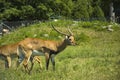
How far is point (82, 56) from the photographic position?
2005 centimetres

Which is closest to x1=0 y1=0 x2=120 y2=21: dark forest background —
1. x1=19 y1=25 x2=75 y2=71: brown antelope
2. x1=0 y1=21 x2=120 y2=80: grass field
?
x1=0 y1=21 x2=120 y2=80: grass field

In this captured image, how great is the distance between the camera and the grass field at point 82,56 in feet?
43.9

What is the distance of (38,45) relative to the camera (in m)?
16.4

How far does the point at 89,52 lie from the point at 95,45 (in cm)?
379

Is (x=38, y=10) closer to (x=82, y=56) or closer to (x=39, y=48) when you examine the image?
(x=82, y=56)

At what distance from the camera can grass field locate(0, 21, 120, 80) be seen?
43.9ft

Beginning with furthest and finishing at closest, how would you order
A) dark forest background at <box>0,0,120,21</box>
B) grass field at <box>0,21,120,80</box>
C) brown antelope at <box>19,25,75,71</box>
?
dark forest background at <box>0,0,120,21</box> < brown antelope at <box>19,25,75,71</box> < grass field at <box>0,21,120,80</box>

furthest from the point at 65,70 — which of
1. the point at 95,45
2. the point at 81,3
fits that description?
the point at 81,3

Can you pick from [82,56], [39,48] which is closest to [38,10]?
[82,56]

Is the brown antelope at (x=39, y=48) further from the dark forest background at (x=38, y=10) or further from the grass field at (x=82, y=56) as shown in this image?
the dark forest background at (x=38, y=10)

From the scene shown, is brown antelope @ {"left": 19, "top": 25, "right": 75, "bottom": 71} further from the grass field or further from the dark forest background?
the dark forest background

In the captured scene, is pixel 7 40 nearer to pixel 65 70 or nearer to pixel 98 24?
pixel 98 24

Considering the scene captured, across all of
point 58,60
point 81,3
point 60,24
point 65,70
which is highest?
point 65,70

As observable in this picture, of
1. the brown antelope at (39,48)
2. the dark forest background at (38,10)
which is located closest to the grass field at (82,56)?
the brown antelope at (39,48)
